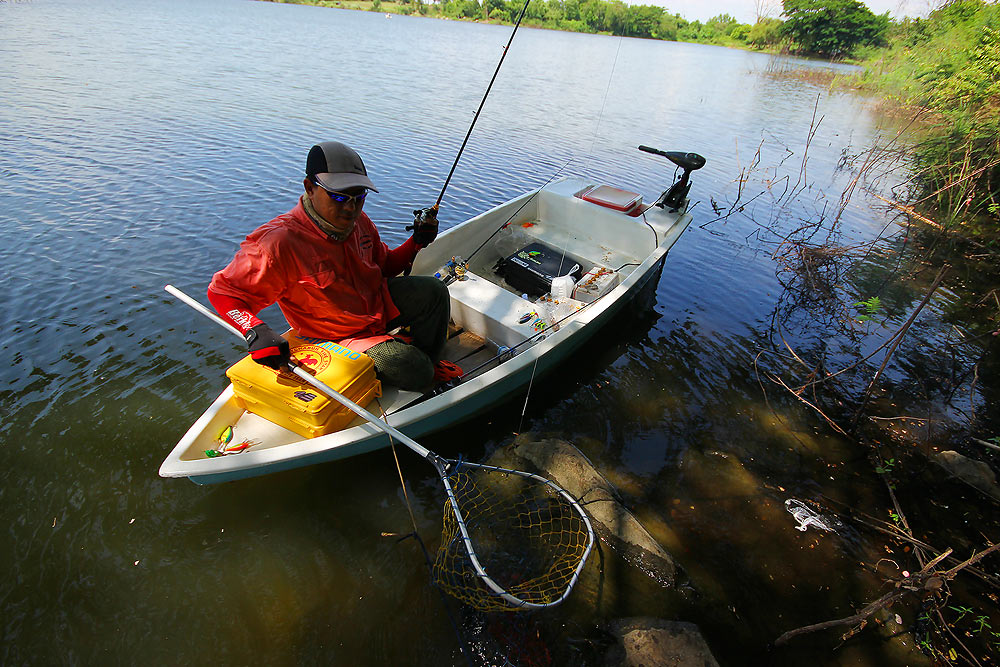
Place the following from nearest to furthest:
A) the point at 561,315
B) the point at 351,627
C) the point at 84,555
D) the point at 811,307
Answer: the point at 351,627 < the point at 84,555 < the point at 561,315 < the point at 811,307

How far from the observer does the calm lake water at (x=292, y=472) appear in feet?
10.2

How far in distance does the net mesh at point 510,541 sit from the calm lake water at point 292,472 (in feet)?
0.62

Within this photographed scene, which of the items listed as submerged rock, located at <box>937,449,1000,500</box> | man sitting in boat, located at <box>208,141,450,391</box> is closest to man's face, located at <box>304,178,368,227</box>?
man sitting in boat, located at <box>208,141,450,391</box>

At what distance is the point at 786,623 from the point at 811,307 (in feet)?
17.9

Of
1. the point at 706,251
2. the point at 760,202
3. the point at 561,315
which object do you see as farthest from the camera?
the point at 760,202

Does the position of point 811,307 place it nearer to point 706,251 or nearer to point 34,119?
point 706,251

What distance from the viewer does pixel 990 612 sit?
11.2 ft

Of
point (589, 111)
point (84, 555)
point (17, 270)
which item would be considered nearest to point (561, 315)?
point (84, 555)

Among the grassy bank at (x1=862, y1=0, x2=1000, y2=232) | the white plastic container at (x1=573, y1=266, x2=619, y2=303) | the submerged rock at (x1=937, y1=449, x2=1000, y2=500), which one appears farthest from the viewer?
the grassy bank at (x1=862, y1=0, x2=1000, y2=232)

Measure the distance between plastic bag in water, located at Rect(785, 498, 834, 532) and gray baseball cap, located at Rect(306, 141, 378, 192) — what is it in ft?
14.5

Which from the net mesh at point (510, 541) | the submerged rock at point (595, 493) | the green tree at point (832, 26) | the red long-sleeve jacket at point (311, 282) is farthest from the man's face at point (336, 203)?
the green tree at point (832, 26)

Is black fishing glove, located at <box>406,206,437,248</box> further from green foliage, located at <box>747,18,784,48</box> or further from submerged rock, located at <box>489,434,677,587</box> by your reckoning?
green foliage, located at <box>747,18,784,48</box>

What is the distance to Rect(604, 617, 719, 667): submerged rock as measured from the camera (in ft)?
9.33

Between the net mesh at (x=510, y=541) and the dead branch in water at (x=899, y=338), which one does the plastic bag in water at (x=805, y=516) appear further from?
the net mesh at (x=510, y=541)
